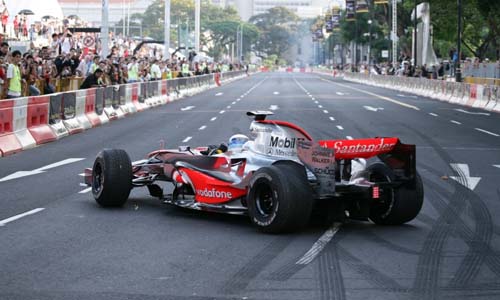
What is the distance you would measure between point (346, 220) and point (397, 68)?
257ft

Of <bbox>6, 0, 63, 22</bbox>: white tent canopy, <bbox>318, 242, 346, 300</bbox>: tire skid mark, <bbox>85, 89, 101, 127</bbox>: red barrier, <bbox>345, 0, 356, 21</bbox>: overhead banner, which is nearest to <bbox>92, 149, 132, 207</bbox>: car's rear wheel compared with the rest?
<bbox>318, 242, 346, 300</bbox>: tire skid mark

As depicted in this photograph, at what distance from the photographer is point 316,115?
3616 cm

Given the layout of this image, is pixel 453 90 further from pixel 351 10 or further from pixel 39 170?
pixel 351 10

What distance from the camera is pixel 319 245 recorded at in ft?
33.6

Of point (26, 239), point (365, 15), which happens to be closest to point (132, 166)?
point (26, 239)

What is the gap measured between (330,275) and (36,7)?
57.1 m

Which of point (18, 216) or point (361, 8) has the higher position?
point (361, 8)

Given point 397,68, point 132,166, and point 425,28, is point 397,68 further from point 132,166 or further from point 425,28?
point 132,166

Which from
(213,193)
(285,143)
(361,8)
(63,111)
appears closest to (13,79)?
(63,111)

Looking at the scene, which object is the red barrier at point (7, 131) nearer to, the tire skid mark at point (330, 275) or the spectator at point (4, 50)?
the spectator at point (4, 50)

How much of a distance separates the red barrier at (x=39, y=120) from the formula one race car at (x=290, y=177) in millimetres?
11379

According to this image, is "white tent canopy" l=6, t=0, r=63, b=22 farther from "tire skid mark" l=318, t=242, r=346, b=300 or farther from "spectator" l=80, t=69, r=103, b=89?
"tire skid mark" l=318, t=242, r=346, b=300

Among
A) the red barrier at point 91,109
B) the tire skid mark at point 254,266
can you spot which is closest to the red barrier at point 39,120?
the red barrier at point 91,109

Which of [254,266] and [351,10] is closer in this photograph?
[254,266]
